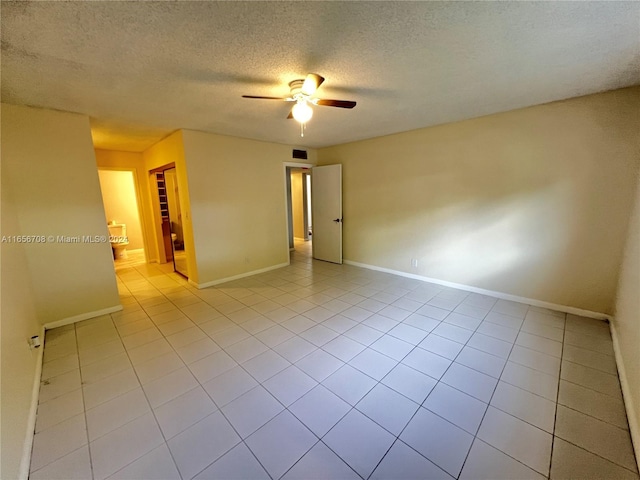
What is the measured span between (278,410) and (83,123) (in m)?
3.70

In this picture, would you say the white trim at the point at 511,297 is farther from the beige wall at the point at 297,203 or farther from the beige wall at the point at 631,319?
the beige wall at the point at 297,203

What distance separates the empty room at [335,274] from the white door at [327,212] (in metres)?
0.76

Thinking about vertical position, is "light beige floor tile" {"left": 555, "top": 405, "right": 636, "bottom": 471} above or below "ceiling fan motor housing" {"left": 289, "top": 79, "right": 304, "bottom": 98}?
below

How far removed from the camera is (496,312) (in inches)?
119

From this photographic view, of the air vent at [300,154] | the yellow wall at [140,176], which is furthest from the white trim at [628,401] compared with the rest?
the yellow wall at [140,176]

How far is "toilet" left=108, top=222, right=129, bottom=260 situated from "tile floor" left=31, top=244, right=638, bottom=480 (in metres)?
3.16

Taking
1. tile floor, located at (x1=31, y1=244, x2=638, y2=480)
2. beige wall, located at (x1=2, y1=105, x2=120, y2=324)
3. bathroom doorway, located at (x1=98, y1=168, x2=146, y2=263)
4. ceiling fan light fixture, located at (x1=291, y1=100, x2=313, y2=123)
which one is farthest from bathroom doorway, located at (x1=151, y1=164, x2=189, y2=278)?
ceiling fan light fixture, located at (x1=291, y1=100, x2=313, y2=123)

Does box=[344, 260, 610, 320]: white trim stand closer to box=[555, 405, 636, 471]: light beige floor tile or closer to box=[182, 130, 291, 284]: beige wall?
box=[555, 405, 636, 471]: light beige floor tile

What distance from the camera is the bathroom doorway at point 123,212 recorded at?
5.76 metres

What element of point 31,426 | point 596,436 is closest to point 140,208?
point 31,426

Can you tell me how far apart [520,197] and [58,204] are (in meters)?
5.49

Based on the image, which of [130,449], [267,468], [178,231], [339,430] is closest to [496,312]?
[339,430]

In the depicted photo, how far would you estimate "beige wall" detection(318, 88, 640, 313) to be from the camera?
2592mm

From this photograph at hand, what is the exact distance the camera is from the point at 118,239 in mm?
5543
